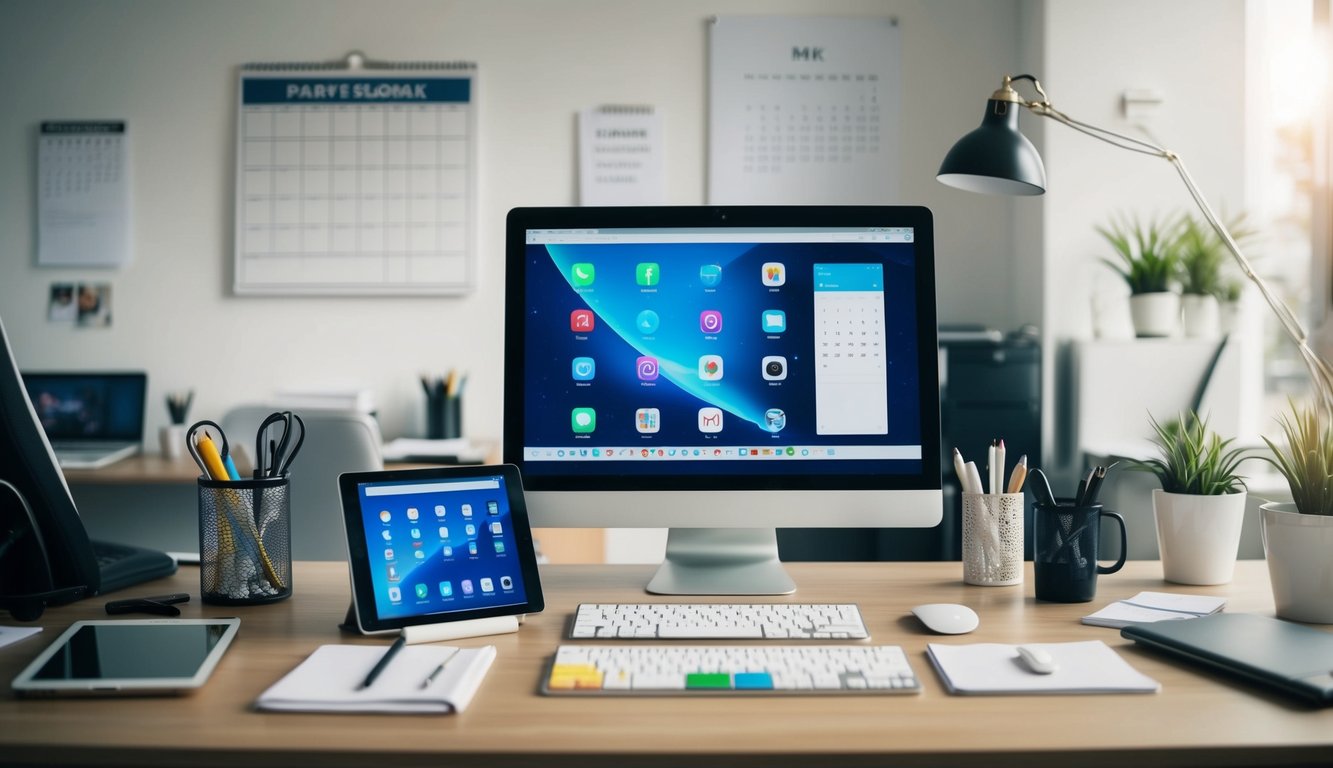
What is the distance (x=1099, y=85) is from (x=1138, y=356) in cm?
83

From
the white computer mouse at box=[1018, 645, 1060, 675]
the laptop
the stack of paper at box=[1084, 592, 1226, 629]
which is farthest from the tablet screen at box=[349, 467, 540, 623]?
the laptop

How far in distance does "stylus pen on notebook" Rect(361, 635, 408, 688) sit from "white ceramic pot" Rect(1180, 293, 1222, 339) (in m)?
2.54

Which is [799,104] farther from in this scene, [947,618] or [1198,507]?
[947,618]

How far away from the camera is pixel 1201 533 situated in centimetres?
119

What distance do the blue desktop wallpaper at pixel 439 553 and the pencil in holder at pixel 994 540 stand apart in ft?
1.89

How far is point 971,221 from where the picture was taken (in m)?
3.10

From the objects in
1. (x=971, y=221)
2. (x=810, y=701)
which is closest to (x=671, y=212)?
(x=810, y=701)

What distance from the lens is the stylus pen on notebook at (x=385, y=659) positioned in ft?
2.69

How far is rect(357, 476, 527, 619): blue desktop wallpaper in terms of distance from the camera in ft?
3.24

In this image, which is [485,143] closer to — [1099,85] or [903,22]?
[903,22]

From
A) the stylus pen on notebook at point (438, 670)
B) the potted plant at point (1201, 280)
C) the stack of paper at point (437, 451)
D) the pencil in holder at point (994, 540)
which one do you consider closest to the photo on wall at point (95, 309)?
the stack of paper at point (437, 451)

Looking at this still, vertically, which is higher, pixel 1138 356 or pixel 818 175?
pixel 818 175

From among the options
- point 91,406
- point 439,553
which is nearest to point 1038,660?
point 439,553

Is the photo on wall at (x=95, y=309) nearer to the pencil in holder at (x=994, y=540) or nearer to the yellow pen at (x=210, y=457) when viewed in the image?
the yellow pen at (x=210, y=457)
